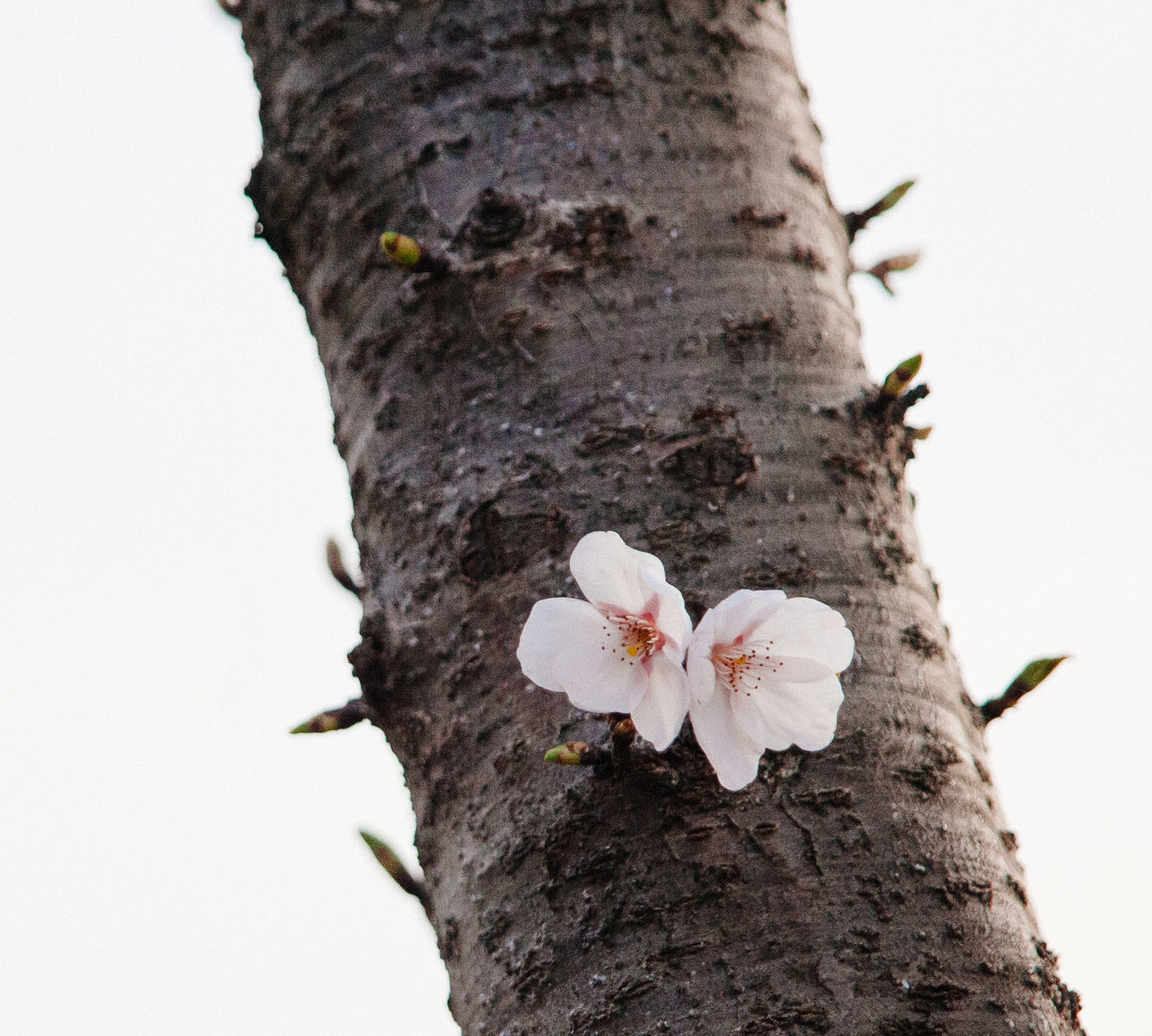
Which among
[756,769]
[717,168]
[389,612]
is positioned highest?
[717,168]

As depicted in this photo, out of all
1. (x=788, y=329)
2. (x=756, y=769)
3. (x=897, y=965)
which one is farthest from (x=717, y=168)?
(x=897, y=965)

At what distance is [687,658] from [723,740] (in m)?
0.08

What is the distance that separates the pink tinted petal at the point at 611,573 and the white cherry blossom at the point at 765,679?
0.21 ft

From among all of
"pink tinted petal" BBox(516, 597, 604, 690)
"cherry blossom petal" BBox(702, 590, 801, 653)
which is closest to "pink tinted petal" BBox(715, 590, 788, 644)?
"cherry blossom petal" BBox(702, 590, 801, 653)

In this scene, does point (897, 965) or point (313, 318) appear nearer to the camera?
point (897, 965)

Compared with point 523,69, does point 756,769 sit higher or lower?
lower

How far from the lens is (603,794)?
0.92 meters

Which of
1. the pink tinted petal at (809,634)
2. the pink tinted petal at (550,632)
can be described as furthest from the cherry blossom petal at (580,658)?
the pink tinted petal at (809,634)

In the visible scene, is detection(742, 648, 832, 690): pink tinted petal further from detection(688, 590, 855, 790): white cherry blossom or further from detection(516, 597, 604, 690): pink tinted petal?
detection(516, 597, 604, 690): pink tinted petal

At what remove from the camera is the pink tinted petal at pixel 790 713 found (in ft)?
2.83

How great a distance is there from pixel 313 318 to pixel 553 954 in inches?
33.2

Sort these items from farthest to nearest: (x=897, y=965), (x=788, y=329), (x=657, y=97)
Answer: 1. (x=657, y=97)
2. (x=788, y=329)
3. (x=897, y=965)

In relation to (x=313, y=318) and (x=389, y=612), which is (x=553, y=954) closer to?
(x=389, y=612)

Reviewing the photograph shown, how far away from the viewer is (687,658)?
0.86m
